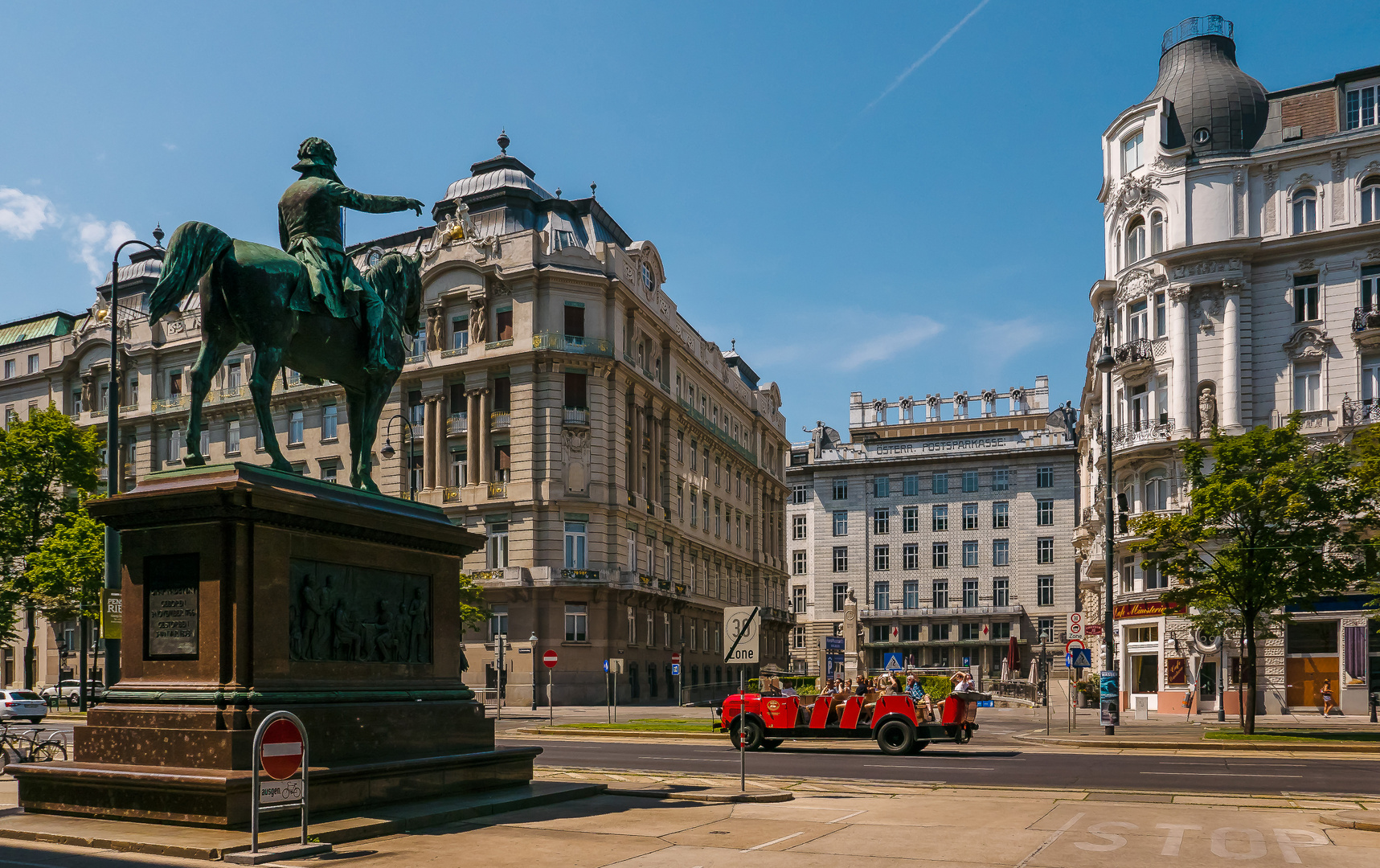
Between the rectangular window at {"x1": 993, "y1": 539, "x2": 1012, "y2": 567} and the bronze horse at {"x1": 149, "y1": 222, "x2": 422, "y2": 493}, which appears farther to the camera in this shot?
the rectangular window at {"x1": 993, "y1": 539, "x2": 1012, "y2": 567}

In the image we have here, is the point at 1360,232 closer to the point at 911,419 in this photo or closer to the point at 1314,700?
the point at 1314,700

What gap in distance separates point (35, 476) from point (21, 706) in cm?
1108

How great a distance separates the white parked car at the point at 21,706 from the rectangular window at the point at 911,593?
248 ft

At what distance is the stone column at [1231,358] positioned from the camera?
49125mm

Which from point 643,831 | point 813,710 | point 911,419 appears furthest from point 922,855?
point 911,419

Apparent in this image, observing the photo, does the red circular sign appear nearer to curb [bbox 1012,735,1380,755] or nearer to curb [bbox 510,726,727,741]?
curb [bbox 510,726,727,741]

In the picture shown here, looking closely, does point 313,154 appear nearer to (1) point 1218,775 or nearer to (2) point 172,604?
(2) point 172,604

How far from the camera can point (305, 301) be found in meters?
14.6

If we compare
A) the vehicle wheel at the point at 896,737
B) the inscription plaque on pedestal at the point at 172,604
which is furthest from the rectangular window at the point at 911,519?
the inscription plaque on pedestal at the point at 172,604

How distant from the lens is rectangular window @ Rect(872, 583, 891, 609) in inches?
4242

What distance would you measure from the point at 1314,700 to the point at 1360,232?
19.1m

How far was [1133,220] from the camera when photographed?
53.2 meters

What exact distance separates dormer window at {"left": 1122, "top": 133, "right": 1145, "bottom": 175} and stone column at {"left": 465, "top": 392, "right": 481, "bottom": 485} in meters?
33.4

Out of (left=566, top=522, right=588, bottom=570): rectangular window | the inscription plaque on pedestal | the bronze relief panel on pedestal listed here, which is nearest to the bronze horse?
the bronze relief panel on pedestal
